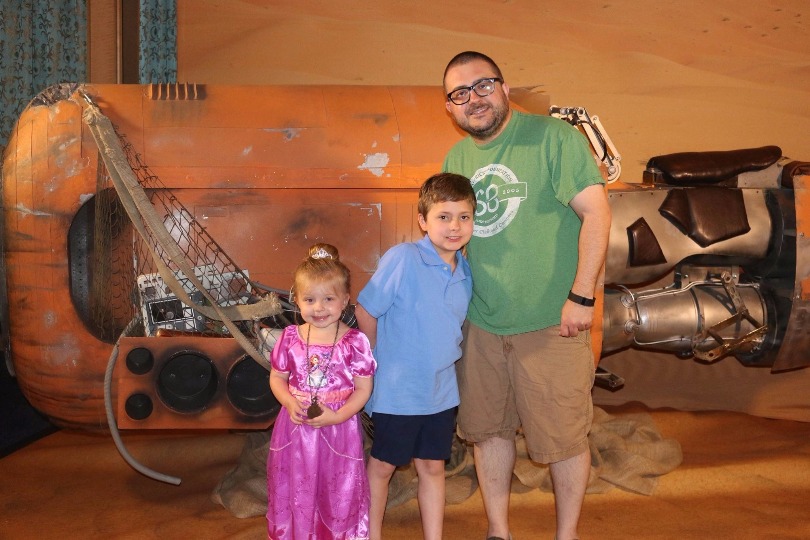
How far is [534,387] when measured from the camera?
2.06m

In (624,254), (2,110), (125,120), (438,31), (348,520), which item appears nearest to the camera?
(348,520)

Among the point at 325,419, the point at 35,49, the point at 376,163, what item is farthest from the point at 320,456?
the point at 35,49

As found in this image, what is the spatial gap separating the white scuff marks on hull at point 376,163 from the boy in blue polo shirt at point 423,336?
0.48m

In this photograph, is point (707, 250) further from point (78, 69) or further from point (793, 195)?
point (78, 69)

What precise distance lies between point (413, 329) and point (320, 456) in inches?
16.3

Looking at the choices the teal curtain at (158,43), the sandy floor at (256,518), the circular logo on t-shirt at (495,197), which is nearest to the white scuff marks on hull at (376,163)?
the circular logo on t-shirt at (495,197)

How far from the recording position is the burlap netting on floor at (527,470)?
2594 millimetres

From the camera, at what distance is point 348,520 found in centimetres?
193

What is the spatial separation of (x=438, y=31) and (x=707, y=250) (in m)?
2.09

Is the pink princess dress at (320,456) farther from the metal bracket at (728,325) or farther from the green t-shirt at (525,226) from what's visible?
the metal bracket at (728,325)

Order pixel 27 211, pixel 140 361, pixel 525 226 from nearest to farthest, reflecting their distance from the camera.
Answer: pixel 525 226, pixel 140 361, pixel 27 211

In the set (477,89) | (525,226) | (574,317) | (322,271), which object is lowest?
(574,317)

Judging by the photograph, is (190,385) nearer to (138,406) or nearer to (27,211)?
(138,406)

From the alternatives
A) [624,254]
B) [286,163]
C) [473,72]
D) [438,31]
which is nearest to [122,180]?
[286,163]
